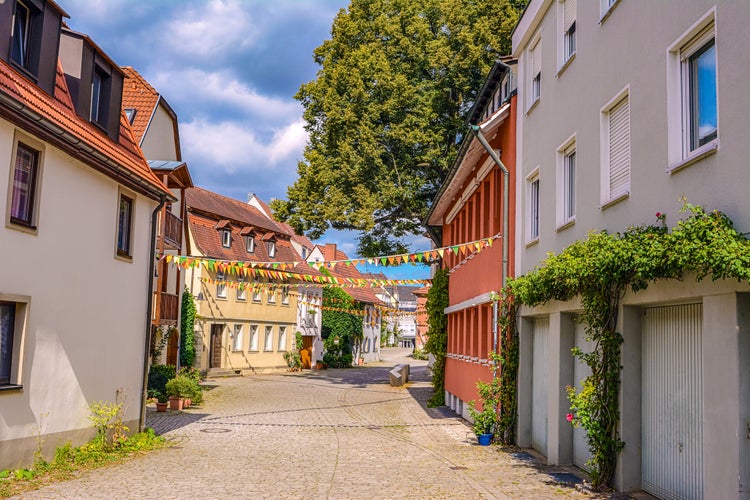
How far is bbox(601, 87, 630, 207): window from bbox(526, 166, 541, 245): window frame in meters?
3.65

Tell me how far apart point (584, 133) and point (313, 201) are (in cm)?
1738

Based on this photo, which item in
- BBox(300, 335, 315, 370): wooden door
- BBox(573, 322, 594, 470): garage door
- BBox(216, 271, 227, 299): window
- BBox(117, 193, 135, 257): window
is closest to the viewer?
BBox(573, 322, 594, 470): garage door

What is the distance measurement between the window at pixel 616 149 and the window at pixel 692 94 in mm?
1335

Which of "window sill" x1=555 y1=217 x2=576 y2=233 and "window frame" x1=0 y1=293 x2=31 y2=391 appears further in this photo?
"window sill" x1=555 y1=217 x2=576 y2=233

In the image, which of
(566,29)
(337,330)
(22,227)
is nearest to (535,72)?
(566,29)

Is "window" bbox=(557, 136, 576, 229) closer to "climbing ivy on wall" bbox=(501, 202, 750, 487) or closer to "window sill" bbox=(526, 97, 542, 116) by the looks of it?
"climbing ivy on wall" bbox=(501, 202, 750, 487)

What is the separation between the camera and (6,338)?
10758mm

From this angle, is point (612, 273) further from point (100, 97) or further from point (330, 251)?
point (330, 251)

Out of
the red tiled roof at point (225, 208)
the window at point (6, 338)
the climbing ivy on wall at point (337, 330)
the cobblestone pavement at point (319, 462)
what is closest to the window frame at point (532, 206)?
the cobblestone pavement at point (319, 462)

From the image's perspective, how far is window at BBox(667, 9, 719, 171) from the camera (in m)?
7.59

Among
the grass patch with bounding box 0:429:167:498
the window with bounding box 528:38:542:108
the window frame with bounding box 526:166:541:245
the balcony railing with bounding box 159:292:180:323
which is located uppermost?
the window with bounding box 528:38:542:108

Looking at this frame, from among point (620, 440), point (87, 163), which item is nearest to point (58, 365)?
point (87, 163)

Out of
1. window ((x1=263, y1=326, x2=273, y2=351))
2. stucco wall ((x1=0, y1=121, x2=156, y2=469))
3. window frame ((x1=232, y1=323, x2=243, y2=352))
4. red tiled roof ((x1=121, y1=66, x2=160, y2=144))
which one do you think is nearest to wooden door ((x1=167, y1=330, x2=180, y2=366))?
window frame ((x1=232, y1=323, x2=243, y2=352))

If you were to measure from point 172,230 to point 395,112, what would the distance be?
9075 millimetres
